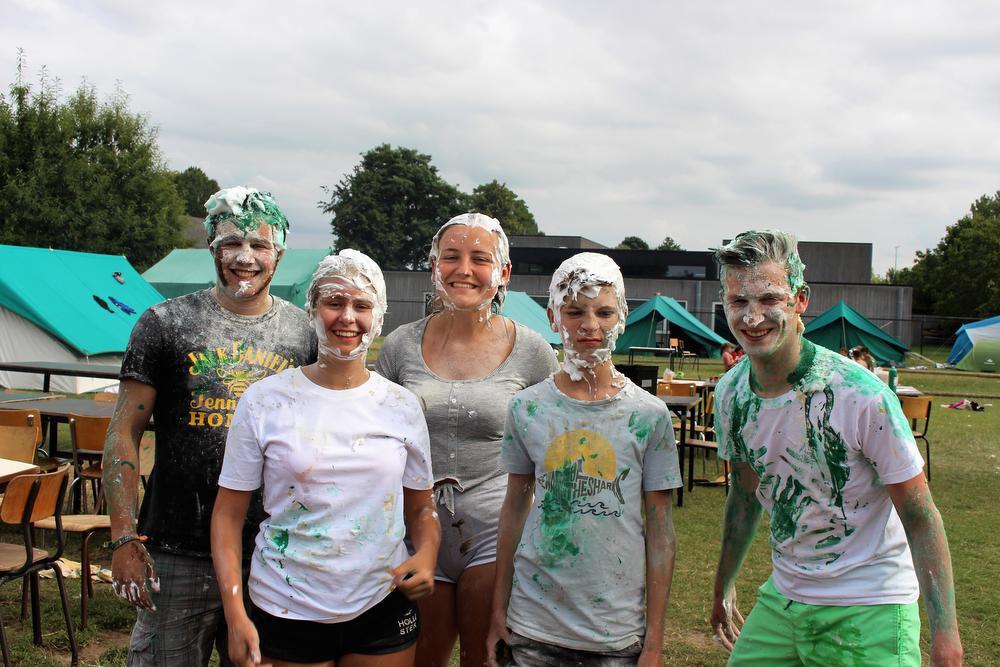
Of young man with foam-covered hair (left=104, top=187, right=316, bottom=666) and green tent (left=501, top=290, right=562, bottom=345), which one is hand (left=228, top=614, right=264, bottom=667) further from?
green tent (left=501, top=290, right=562, bottom=345)

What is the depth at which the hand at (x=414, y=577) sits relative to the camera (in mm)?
2180

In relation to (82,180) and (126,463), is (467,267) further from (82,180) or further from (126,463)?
(82,180)

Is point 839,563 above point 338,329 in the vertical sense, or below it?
below

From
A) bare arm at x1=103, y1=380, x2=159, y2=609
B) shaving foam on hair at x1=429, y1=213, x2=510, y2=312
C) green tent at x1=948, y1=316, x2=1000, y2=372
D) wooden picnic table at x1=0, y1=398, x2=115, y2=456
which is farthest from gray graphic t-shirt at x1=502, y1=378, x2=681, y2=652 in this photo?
green tent at x1=948, y1=316, x2=1000, y2=372

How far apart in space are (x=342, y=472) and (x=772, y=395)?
1255 mm

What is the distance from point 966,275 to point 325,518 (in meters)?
52.7

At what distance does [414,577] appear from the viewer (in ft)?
7.20

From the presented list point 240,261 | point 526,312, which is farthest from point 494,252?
point 526,312

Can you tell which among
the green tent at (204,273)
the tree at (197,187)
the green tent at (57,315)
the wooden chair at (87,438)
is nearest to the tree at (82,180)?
the green tent at (204,273)

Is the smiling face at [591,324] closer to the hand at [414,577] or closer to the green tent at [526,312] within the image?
the hand at [414,577]

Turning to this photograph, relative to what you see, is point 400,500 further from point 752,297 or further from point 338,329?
point 752,297

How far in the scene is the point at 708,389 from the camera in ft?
38.6

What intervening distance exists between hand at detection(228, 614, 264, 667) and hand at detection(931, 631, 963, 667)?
5.63ft

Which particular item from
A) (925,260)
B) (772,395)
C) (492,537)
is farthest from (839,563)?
(925,260)
